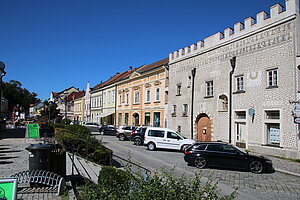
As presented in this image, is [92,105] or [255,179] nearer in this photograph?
[255,179]

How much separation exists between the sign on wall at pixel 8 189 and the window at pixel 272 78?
634 inches

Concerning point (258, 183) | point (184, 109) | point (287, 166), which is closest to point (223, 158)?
point (258, 183)

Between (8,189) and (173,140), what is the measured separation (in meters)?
14.5

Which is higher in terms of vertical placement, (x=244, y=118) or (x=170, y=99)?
(x=170, y=99)

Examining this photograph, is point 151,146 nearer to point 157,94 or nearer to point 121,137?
point 121,137

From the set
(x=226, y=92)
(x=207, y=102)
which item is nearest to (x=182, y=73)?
(x=207, y=102)

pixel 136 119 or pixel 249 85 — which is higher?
pixel 249 85

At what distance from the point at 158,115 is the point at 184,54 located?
28.3ft

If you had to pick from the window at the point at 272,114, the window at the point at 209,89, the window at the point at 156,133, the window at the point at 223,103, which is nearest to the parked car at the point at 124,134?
the window at the point at 156,133

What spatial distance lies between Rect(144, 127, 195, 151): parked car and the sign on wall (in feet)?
47.2

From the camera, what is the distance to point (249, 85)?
18219 mm

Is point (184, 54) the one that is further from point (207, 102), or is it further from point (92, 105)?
point (92, 105)

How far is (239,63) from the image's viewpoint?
754 inches

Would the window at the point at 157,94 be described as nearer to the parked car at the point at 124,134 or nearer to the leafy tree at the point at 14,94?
the parked car at the point at 124,134
